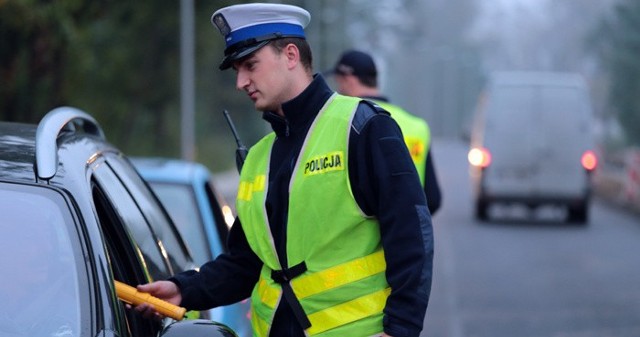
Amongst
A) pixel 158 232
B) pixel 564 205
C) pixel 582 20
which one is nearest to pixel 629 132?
pixel 564 205

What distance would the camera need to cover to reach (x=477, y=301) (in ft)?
46.8

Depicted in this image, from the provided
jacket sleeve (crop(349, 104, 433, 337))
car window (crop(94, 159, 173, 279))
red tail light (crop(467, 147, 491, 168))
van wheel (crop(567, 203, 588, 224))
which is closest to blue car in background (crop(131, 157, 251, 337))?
car window (crop(94, 159, 173, 279))

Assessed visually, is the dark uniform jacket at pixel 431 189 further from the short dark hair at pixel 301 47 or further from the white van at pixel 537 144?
the white van at pixel 537 144

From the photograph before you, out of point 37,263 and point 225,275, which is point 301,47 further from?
point 37,263

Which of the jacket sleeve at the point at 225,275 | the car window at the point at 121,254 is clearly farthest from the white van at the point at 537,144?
the car window at the point at 121,254

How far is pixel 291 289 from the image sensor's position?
4.12m

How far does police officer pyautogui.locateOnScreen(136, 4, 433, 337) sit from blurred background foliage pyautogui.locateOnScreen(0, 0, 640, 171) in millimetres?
10043

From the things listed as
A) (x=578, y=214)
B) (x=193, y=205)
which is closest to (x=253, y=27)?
(x=193, y=205)

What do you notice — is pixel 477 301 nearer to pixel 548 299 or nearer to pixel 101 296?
pixel 548 299

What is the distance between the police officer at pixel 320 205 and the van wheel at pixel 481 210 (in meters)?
21.5

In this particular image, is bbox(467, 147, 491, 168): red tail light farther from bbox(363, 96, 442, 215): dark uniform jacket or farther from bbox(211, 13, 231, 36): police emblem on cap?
bbox(211, 13, 231, 36): police emblem on cap

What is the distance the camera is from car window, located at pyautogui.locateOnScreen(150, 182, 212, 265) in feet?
25.5

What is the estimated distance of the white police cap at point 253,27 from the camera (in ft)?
13.6

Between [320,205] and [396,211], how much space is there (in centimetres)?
22
